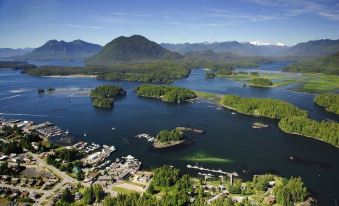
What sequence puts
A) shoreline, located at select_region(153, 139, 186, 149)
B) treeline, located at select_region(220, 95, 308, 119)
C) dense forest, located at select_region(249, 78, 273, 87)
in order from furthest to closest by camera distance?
dense forest, located at select_region(249, 78, 273, 87), treeline, located at select_region(220, 95, 308, 119), shoreline, located at select_region(153, 139, 186, 149)

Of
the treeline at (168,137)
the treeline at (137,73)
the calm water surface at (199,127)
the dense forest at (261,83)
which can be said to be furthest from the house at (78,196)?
the treeline at (137,73)

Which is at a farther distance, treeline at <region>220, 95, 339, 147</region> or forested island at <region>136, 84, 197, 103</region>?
forested island at <region>136, 84, 197, 103</region>

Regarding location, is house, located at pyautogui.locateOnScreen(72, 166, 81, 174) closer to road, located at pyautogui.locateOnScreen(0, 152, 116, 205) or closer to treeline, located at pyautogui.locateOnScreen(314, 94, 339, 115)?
road, located at pyautogui.locateOnScreen(0, 152, 116, 205)

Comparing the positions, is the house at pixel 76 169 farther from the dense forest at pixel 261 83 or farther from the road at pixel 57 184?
the dense forest at pixel 261 83

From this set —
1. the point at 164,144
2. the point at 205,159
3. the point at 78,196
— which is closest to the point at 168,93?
the point at 164,144

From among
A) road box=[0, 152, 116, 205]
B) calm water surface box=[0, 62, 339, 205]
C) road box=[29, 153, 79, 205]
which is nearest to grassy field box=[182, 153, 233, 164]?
calm water surface box=[0, 62, 339, 205]

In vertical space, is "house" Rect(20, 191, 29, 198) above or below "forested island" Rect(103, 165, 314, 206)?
below
